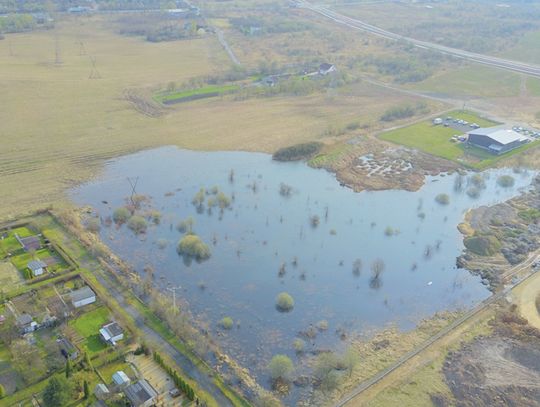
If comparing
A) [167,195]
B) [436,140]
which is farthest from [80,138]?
[436,140]

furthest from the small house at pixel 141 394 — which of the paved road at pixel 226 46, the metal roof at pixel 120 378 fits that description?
Result: the paved road at pixel 226 46

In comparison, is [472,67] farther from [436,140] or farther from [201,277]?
[201,277]

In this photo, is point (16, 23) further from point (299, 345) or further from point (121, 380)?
point (299, 345)

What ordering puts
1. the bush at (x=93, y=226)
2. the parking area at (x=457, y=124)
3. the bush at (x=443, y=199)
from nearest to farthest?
the bush at (x=93, y=226) → the bush at (x=443, y=199) → the parking area at (x=457, y=124)

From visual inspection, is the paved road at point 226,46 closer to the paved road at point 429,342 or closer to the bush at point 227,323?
the bush at point 227,323

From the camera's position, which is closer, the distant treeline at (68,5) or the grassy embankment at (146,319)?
the grassy embankment at (146,319)

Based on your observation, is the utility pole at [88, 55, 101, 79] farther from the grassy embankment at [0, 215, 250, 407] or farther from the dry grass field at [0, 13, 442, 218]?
the grassy embankment at [0, 215, 250, 407]

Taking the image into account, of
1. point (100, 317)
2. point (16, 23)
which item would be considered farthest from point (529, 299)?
point (16, 23)
